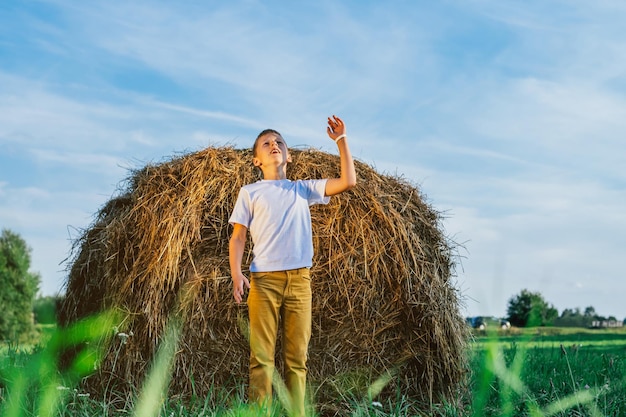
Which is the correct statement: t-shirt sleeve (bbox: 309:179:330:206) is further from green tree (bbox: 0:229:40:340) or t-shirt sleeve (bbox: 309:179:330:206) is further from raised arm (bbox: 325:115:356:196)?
green tree (bbox: 0:229:40:340)

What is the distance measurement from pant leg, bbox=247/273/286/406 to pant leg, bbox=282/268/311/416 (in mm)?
66

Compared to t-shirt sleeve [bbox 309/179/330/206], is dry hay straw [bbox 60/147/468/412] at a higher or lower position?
lower

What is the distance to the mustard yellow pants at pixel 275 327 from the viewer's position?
409 centimetres

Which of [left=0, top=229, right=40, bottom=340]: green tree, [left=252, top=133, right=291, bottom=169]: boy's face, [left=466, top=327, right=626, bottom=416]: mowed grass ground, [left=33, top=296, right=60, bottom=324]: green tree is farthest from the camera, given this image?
[left=0, top=229, right=40, bottom=340]: green tree

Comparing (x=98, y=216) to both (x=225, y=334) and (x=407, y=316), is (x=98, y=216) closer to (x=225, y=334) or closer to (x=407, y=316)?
(x=225, y=334)

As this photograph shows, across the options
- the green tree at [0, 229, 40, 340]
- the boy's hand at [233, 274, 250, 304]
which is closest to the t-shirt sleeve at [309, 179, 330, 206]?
the boy's hand at [233, 274, 250, 304]

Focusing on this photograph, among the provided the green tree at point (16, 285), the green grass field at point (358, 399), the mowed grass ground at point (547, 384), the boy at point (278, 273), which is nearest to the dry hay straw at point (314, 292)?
the green grass field at point (358, 399)

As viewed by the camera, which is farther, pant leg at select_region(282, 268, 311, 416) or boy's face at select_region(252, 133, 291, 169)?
boy's face at select_region(252, 133, 291, 169)

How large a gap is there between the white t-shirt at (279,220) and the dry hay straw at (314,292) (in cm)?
53

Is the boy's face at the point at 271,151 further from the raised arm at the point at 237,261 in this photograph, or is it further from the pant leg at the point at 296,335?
the pant leg at the point at 296,335

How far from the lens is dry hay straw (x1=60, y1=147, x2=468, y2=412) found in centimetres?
474

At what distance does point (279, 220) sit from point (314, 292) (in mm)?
814

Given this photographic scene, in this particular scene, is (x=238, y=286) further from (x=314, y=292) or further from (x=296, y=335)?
(x=314, y=292)

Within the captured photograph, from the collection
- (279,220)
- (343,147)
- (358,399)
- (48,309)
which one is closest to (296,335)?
(279,220)
